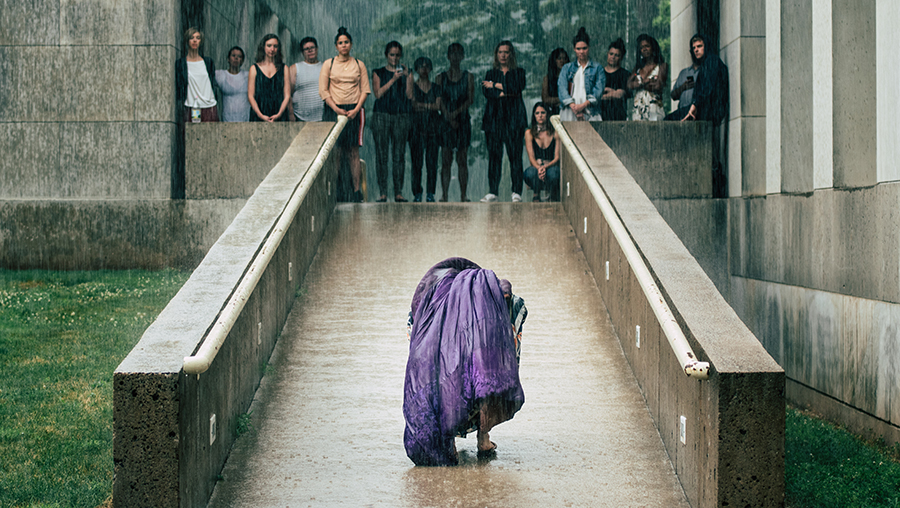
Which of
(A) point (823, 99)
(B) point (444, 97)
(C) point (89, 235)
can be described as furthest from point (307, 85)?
(A) point (823, 99)

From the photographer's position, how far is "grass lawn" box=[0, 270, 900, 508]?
18.0 ft

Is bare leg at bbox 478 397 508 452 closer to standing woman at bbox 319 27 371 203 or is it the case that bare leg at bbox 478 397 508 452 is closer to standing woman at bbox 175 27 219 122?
standing woman at bbox 319 27 371 203

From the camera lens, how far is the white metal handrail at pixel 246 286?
15.6 feet

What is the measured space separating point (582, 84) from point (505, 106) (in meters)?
1.01

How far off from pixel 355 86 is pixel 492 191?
229cm

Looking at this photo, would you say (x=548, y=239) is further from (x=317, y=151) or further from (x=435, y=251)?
(x=317, y=151)

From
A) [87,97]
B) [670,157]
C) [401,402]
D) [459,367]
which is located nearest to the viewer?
[459,367]

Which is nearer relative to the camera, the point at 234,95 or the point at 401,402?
the point at 401,402

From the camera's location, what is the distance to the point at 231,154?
37.4ft

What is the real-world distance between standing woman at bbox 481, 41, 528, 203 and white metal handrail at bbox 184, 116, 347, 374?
3210mm

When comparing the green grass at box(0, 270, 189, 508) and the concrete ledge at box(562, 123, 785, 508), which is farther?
the green grass at box(0, 270, 189, 508)

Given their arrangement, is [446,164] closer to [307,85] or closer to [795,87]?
[307,85]

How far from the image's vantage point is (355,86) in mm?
11656

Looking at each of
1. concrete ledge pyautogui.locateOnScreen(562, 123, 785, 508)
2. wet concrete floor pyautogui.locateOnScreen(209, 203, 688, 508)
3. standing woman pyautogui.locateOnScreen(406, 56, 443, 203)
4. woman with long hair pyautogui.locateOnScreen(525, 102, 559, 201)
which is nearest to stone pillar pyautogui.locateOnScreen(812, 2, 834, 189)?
concrete ledge pyautogui.locateOnScreen(562, 123, 785, 508)
